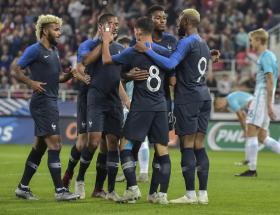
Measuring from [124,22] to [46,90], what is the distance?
68.1 feet

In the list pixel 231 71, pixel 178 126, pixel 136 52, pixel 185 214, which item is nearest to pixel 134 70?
pixel 136 52

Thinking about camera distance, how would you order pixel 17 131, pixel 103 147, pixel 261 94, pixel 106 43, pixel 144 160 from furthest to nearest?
1. pixel 17 131
2. pixel 261 94
3. pixel 144 160
4. pixel 103 147
5. pixel 106 43

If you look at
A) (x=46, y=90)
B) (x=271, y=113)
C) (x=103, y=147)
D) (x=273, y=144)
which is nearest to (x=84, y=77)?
(x=46, y=90)

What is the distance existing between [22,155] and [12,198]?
967cm

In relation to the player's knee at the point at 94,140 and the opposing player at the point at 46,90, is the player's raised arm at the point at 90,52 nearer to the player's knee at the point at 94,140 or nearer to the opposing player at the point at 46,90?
the opposing player at the point at 46,90

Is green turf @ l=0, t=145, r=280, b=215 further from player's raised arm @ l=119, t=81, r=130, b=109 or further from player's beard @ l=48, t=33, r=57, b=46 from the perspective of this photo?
player's beard @ l=48, t=33, r=57, b=46

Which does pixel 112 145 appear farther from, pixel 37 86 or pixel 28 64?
pixel 28 64

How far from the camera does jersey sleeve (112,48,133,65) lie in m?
11.1

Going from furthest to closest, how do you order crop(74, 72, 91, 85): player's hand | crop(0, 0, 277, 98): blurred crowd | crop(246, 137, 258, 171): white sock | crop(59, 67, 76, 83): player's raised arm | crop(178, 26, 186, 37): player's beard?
1. crop(0, 0, 277, 98): blurred crowd
2. crop(246, 137, 258, 171): white sock
3. crop(59, 67, 76, 83): player's raised arm
4. crop(74, 72, 91, 85): player's hand
5. crop(178, 26, 186, 37): player's beard

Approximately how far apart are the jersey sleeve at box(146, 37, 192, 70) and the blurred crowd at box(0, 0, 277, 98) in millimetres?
17243

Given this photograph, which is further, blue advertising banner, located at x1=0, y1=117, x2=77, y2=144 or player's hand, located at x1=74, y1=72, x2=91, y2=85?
blue advertising banner, located at x1=0, y1=117, x2=77, y2=144

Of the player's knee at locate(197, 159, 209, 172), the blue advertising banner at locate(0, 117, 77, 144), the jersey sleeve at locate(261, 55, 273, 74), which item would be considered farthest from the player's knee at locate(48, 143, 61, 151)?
the blue advertising banner at locate(0, 117, 77, 144)

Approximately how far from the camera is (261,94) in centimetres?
1614

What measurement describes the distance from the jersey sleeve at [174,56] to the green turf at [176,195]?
182cm
